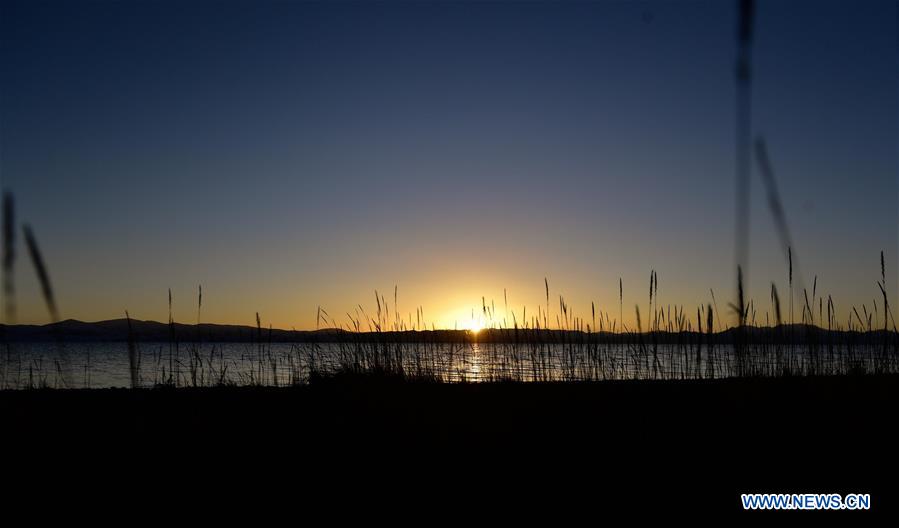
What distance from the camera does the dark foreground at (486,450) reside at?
8.36ft

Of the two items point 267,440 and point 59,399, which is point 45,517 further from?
point 59,399

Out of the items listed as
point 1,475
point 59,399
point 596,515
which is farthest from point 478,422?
point 59,399

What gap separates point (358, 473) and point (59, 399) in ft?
15.7

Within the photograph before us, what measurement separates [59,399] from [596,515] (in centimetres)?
594

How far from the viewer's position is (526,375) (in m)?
8.73

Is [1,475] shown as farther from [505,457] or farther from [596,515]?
[596,515]

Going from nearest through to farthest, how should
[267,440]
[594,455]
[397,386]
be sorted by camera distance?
[594,455] < [267,440] < [397,386]

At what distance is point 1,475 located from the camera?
296cm

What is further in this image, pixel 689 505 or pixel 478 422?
pixel 478 422

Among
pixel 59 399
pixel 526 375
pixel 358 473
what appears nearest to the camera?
pixel 358 473

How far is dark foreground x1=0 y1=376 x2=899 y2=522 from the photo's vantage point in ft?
8.36

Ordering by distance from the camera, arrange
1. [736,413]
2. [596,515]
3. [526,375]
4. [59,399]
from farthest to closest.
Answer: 1. [526,375]
2. [59,399]
3. [736,413]
4. [596,515]

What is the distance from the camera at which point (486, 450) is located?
329 cm

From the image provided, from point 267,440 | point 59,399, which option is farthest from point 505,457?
point 59,399
